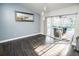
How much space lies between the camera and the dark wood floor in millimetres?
1680

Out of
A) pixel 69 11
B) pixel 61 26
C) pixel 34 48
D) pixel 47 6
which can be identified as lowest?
pixel 34 48

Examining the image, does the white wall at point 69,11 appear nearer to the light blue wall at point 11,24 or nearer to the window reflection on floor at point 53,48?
the window reflection on floor at point 53,48

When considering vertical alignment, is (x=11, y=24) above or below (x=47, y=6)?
below

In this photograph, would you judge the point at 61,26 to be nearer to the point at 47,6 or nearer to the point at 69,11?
the point at 69,11

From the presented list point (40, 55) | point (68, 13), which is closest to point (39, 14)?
point (68, 13)

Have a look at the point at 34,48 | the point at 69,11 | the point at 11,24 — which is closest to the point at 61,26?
the point at 69,11

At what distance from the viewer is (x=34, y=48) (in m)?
1.76

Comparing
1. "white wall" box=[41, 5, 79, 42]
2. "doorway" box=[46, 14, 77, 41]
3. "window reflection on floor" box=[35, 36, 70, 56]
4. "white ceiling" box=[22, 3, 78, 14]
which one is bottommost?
"window reflection on floor" box=[35, 36, 70, 56]

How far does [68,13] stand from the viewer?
161 cm

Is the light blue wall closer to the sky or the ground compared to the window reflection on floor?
closer to the sky

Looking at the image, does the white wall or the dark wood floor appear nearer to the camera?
the white wall

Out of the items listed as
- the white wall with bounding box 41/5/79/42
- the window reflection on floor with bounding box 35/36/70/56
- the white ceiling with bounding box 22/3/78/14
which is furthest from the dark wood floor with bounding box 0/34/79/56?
the white ceiling with bounding box 22/3/78/14

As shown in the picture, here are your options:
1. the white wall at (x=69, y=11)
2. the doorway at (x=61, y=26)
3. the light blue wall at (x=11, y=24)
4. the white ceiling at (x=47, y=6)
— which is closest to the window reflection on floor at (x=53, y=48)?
the doorway at (x=61, y=26)

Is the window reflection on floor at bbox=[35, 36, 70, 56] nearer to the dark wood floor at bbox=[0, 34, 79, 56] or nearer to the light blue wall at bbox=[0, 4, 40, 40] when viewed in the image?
the dark wood floor at bbox=[0, 34, 79, 56]
